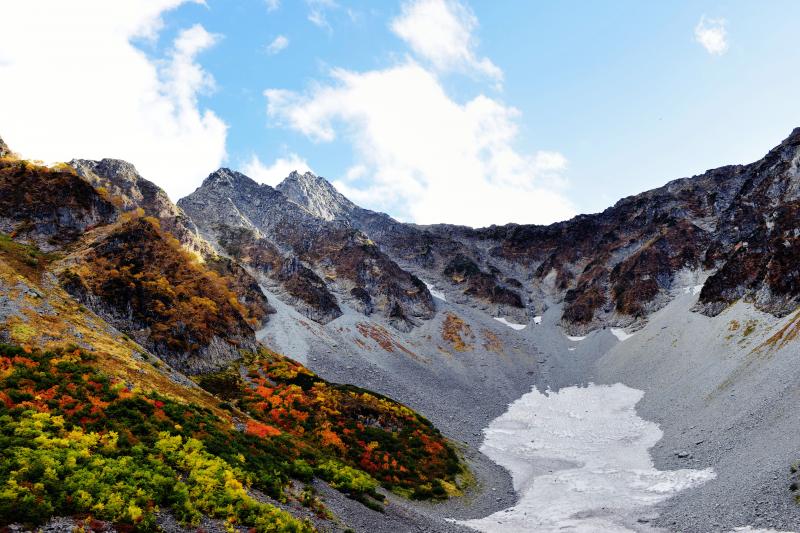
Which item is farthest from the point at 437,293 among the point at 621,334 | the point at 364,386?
the point at 364,386

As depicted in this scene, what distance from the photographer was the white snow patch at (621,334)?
92.5 m

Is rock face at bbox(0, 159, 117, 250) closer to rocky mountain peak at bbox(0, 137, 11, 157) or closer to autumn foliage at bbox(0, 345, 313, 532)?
rocky mountain peak at bbox(0, 137, 11, 157)

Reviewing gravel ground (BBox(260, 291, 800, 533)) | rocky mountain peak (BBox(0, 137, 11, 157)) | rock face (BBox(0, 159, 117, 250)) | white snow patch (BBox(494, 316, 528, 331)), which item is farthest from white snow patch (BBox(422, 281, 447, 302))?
rocky mountain peak (BBox(0, 137, 11, 157))

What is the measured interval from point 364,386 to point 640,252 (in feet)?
293

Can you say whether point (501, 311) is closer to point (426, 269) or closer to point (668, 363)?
point (426, 269)

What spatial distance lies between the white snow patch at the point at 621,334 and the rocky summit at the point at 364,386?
0.57 metres

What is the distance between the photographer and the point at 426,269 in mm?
163250

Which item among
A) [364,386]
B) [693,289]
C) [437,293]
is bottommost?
[364,386]

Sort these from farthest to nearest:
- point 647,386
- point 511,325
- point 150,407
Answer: point 511,325, point 647,386, point 150,407

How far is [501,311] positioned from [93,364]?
11230 cm

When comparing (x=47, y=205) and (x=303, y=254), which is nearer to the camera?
(x=47, y=205)

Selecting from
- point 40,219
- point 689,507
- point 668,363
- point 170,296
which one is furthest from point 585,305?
point 40,219

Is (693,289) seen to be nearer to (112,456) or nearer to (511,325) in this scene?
(511,325)

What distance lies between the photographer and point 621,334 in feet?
312
